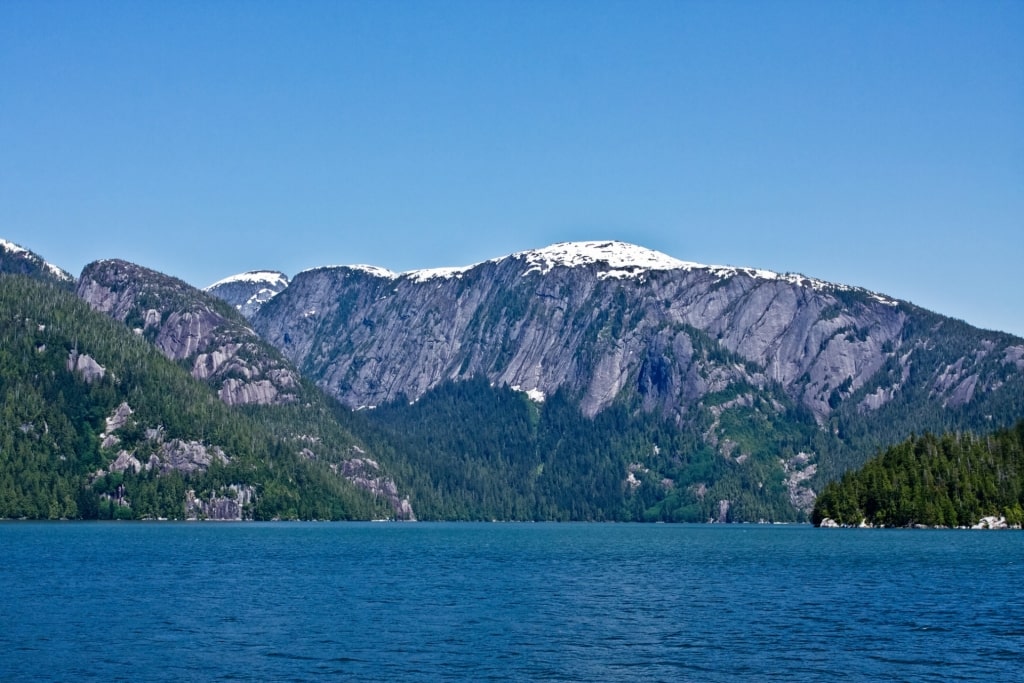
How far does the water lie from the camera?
251ft

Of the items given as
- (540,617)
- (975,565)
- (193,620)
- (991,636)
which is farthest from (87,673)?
(975,565)

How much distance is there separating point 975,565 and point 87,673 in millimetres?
121239

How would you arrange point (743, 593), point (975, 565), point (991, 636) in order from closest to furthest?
point (991, 636), point (743, 593), point (975, 565)

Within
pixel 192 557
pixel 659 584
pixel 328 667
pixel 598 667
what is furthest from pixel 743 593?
pixel 192 557

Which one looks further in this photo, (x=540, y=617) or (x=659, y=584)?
(x=659, y=584)

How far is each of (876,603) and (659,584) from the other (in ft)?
92.2

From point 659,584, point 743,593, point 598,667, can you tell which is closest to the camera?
point 598,667

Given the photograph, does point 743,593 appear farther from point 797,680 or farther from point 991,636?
point 797,680

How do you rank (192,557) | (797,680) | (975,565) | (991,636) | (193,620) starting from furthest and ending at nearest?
(192,557) < (975,565) < (193,620) < (991,636) < (797,680)

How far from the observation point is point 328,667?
76375mm

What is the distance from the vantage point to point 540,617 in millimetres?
102875

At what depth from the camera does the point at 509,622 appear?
99.4 m

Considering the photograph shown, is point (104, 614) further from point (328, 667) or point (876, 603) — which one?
point (876, 603)

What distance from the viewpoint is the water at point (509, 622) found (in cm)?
7638
